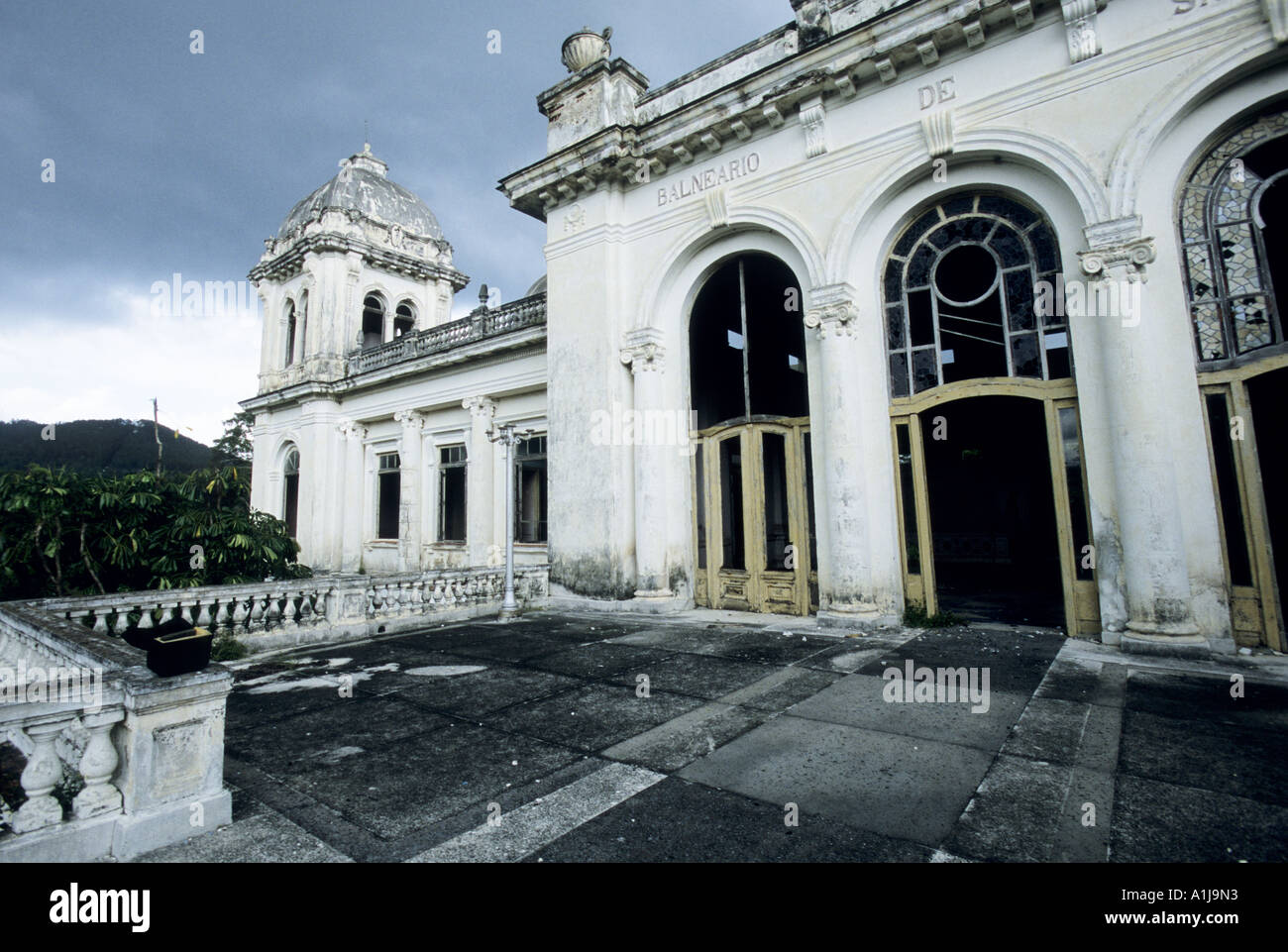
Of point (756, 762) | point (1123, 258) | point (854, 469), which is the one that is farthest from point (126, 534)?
point (1123, 258)

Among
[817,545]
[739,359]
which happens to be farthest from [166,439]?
[817,545]

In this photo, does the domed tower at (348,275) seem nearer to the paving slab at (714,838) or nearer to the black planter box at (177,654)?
the black planter box at (177,654)

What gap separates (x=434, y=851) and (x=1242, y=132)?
9.38 metres

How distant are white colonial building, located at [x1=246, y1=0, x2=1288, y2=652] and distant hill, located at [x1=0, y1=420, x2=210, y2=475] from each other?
29004mm

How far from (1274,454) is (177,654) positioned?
9136 millimetres

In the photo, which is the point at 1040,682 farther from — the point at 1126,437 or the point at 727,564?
the point at 727,564

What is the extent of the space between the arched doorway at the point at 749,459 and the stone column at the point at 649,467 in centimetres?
63

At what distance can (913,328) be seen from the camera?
26.7 ft

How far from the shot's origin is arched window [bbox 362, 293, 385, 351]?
19969 millimetres

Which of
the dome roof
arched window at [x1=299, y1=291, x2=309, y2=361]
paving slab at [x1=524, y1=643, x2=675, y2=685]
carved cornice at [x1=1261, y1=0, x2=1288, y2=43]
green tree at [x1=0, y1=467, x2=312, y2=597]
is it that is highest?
the dome roof

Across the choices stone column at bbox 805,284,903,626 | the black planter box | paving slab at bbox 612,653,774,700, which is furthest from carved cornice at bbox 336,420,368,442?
the black planter box

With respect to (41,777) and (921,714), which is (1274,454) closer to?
(921,714)

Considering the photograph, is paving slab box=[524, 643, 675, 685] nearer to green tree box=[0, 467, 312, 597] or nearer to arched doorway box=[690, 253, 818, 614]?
arched doorway box=[690, 253, 818, 614]

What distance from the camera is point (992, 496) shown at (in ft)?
55.9
